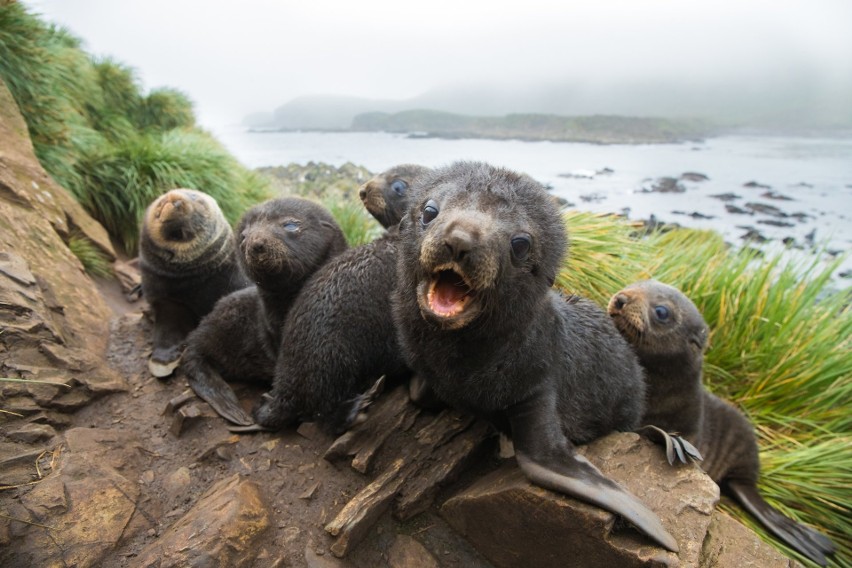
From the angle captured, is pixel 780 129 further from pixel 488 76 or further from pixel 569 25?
pixel 488 76

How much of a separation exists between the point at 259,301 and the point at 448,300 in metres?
1.87

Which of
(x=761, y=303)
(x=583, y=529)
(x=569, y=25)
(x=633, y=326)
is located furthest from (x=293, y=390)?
(x=569, y=25)

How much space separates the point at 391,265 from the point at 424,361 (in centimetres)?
76

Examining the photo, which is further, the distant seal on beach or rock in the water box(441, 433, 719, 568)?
the distant seal on beach

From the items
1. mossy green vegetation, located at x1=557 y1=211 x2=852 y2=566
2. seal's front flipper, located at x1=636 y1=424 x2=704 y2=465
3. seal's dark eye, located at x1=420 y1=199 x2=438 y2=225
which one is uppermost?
seal's dark eye, located at x1=420 y1=199 x2=438 y2=225

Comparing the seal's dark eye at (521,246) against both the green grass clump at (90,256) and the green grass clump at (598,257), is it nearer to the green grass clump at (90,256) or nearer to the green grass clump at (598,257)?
the green grass clump at (598,257)

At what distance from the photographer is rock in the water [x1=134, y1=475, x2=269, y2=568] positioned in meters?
2.28

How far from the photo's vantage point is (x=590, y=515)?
2.05 meters

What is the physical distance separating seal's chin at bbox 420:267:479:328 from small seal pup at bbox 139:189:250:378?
251 centimetres

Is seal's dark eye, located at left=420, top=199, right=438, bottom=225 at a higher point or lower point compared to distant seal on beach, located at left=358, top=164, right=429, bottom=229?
higher

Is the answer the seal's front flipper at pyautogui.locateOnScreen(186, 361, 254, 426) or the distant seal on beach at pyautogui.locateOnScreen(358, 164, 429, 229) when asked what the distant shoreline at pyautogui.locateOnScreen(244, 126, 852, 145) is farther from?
the seal's front flipper at pyautogui.locateOnScreen(186, 361, 254, 426)

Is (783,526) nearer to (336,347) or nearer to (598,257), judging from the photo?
(598,257)

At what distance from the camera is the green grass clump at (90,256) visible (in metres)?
4.95

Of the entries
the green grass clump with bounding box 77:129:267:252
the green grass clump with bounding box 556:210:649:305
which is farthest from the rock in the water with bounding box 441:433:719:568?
the green grass clump with bounding box 77:129:267:252
